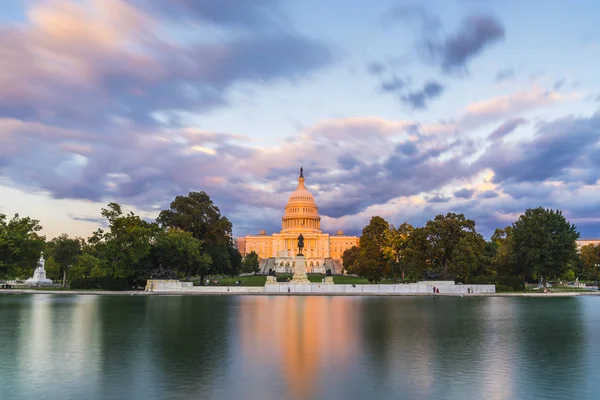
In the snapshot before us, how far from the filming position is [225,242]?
259ft

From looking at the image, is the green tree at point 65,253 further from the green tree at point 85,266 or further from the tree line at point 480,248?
the tree line at point 480,248

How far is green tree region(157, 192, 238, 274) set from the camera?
250 ft

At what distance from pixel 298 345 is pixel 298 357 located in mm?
2623

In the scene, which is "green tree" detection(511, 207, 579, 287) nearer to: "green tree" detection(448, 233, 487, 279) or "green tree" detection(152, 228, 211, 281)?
"green tree" detection(448, 233, 487, 279)

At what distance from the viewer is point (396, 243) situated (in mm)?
75312

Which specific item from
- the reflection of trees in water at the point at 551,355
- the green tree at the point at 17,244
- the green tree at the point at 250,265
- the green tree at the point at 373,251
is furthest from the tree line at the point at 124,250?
the green tree at the point at 250,265

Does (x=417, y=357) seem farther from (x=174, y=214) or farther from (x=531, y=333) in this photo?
(x=174, y=214)

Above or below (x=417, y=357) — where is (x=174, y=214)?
above

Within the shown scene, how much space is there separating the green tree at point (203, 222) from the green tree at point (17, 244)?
1687cm

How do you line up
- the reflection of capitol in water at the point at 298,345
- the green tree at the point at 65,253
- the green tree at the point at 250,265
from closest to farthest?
the reflection of capitol in water at the point at 298,345 → the green tree at the point at 65,253 → the green tree at the point at 250,265

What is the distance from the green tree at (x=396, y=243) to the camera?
74.9m

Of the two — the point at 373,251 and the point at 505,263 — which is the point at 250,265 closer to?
the point at 373,251

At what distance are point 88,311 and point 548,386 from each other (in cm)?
2976

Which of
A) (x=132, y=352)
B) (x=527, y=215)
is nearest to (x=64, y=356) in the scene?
(x=132, y=352)
